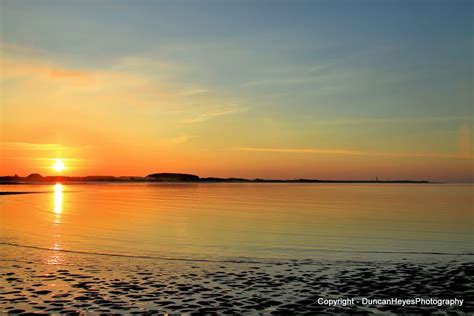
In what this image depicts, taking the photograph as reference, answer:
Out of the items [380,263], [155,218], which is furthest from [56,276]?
[155,218]

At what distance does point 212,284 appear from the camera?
18562 mm

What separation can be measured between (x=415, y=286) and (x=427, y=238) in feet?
58.9

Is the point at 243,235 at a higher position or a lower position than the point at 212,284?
lower

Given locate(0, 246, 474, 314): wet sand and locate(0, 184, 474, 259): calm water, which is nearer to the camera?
locate(0, 246, 474, 314): wet sand

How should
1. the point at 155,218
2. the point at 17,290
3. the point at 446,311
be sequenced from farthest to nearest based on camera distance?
the point at 155,218 < the point at 17,290 < the point at 446,311

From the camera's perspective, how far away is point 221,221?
46688mm

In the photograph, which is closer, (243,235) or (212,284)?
(212,284)

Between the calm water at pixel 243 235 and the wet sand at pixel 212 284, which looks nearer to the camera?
the wet sand at pixel 212 284

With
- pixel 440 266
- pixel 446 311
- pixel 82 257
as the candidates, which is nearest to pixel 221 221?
pixel 82 257

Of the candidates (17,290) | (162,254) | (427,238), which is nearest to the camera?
(17,290)

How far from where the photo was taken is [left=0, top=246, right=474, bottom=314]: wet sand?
15.2 metres

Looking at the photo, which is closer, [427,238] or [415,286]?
[415,286]

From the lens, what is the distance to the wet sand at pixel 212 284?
49.9 ft

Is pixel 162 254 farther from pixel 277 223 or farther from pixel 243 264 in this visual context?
pixel 277 223
